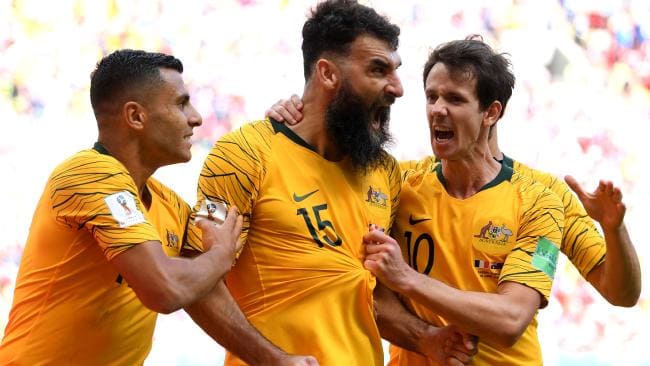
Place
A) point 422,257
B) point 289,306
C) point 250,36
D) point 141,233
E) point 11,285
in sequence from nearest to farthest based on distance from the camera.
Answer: point 141,233, point 289,306, point 422,257, point 11,285, point 250,36

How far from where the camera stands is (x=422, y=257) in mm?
3605

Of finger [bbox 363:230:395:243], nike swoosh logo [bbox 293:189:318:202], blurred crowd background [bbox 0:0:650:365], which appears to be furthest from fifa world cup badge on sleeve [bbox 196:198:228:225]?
blurred crowd background [bbox 0:0:650:365]

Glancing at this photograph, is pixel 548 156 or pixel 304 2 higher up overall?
pixel 304 2

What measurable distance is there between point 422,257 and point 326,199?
0.43 metres

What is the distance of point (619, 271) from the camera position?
378 cm

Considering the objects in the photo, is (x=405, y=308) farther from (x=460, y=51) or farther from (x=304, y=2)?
(x=304, y=2)

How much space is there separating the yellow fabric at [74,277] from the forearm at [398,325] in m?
0.83

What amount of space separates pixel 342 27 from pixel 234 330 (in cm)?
104

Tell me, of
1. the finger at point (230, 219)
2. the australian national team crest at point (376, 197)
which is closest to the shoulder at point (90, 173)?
the finger at point (230, 219)

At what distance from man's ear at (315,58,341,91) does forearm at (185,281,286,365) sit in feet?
2.48

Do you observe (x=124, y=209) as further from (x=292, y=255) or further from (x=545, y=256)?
(x=545, y=256)

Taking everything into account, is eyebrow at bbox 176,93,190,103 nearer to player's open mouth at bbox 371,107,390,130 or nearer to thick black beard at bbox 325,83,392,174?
thick black beard at bbox 325,83,392,174

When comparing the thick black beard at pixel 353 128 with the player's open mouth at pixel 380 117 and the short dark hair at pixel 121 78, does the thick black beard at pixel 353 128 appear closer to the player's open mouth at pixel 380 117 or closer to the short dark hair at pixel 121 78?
the player's open mouth at pixel 380 117

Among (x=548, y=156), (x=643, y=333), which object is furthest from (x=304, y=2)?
(x=643, y=333)
